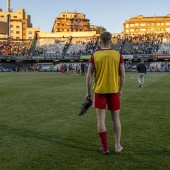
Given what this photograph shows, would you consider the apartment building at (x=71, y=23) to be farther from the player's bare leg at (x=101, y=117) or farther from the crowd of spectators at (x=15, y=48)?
the player's bare leg at (x=101, y=117)

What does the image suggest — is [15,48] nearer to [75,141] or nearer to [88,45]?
[88,45]

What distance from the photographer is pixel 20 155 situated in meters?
6.46

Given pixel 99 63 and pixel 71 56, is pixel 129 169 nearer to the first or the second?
pixel 99 63

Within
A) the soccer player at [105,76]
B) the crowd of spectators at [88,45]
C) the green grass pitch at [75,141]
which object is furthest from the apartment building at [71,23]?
the soccer player at [105,76]

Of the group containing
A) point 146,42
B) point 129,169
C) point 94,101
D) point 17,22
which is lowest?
point 129,169

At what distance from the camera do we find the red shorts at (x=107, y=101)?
6.54 m

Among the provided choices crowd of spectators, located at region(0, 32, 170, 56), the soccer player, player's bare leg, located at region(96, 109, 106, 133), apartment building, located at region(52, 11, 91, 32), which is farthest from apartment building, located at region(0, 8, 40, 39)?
player's bare leg, located at region(96, 109, 106, 133)

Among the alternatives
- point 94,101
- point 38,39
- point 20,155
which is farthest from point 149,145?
point 38,39

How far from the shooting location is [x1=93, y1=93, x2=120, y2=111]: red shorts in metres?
6.54

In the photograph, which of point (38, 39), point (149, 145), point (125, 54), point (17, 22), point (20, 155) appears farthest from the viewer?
point (17, 22)

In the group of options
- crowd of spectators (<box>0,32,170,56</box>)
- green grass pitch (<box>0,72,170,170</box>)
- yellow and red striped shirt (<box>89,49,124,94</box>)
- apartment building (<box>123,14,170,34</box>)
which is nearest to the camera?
green grass pitch (<box>0,72,170,170</box>)

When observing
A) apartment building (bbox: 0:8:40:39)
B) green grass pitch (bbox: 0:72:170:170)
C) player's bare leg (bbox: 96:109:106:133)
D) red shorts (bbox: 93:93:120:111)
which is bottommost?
green grass pitch (bbox: 0:72:170:170)

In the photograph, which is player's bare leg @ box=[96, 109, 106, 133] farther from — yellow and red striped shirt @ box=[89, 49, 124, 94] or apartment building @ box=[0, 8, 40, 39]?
apartment building @ box=[0, 8, 40, 39]

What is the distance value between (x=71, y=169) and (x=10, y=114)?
249 inches
